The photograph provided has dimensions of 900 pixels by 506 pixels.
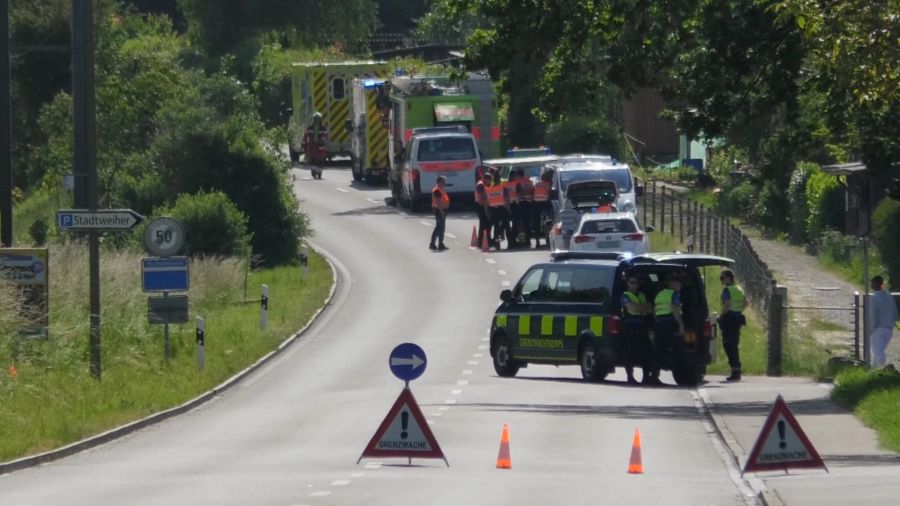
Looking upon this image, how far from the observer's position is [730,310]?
89.1 ft

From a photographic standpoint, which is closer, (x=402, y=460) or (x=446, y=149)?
(x=402, y=460)

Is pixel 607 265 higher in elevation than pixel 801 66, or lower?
lower

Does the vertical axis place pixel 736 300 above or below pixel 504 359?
above

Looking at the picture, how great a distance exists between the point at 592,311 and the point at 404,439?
9802mm

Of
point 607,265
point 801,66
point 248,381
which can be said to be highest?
point 801,66

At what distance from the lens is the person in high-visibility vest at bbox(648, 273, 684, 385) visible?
25234 mm

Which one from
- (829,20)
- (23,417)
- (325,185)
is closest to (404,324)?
(23,417)

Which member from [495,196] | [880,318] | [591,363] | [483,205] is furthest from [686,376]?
[483,205]

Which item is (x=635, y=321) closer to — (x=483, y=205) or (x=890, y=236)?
(x=890, y=236)

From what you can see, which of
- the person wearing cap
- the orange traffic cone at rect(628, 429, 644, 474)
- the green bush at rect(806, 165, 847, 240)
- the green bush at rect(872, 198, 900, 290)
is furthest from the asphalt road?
the green bush at rect(806, 165, 847, 240)

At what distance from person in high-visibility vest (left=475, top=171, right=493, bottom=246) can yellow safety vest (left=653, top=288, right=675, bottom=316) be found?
54.1ft

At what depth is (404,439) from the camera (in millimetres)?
15922

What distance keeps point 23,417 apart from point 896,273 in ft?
66.1

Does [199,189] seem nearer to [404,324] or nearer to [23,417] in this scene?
[404,324]
